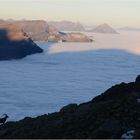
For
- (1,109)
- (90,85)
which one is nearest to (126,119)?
(1,109)

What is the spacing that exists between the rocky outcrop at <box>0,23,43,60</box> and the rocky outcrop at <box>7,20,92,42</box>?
129 ft

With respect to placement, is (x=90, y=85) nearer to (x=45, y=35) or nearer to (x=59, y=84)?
(x=59, y=84)

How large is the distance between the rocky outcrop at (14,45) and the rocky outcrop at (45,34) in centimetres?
3929

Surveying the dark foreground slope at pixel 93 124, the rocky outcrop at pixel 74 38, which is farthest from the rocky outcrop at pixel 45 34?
the dark foreground slope at pixel 93 124

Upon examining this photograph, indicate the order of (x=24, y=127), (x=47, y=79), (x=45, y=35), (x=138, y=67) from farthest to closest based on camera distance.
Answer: (x=45, y=35), (x=138, y=67), (x=47, y=79), (x=24, y=127)

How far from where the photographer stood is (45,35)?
139 meters

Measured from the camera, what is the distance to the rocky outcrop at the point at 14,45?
77.8 m

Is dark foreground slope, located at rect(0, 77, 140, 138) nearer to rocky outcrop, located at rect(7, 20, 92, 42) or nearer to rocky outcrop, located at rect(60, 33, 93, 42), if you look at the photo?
rocky outcrop, located at rect(7, 20, 92, 42)

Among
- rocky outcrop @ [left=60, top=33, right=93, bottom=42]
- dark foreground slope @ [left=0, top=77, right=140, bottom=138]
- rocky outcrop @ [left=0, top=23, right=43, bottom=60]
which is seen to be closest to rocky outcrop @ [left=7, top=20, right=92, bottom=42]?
rocky outcrop @ [left=60, top=33, right=93, bottom=42]

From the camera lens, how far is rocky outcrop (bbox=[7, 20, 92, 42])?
132750 mm

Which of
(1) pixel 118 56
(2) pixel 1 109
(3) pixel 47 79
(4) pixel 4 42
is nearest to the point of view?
(2) pixel 1 109

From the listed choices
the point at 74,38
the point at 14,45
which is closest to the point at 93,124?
the point at 14,45

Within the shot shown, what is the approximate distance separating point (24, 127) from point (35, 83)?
3254 centimetres

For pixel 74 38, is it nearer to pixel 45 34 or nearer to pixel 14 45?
pixel 45 34
